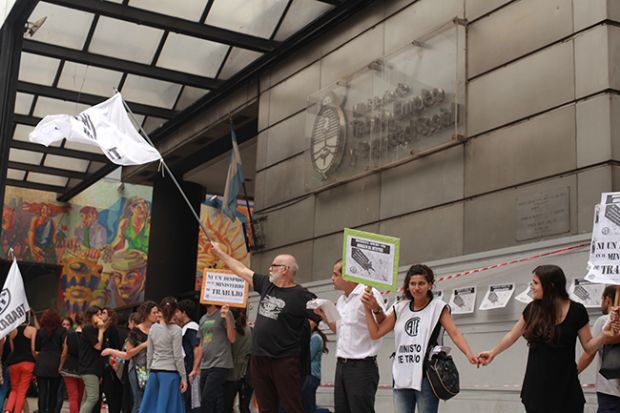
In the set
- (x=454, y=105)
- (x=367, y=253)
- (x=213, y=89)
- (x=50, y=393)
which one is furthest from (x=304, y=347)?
(x=213, y=89)

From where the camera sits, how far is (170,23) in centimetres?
1739

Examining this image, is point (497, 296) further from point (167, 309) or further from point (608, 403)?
point (167, 309)

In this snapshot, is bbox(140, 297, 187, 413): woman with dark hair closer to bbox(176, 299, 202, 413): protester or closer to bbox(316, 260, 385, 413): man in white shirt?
bbox(176, 299, 202, 413): protester

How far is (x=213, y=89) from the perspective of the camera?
20484 mm

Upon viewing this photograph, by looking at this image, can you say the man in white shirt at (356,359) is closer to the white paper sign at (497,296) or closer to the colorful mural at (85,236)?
the white paper sign at (497,296)

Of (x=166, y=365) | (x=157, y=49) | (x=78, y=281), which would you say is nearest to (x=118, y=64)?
(x=157, y=49)

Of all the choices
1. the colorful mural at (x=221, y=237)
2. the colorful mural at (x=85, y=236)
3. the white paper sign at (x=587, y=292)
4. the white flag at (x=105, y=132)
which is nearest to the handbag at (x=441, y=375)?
the white paper sign at (x=587, y=292)

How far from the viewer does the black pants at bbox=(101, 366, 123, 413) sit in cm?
1333

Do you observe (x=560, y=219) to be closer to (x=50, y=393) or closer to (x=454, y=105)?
(x=454, y=105)

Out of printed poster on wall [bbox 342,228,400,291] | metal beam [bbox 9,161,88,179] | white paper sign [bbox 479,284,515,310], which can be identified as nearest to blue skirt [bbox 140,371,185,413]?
white paper sign [bbox 479,284,515,310]

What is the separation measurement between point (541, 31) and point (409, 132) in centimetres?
281

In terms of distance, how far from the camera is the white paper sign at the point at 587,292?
9.73 meters

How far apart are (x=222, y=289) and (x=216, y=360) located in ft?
3.28

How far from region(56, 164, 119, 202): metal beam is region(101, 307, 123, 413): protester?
44.9 feet
